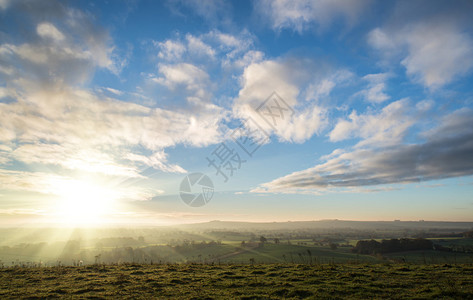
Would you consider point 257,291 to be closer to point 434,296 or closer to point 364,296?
point 364,296

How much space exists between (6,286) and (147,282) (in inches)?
354

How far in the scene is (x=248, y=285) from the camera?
50.7 feet

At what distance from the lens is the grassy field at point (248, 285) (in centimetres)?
1285

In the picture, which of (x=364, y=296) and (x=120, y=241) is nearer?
(x=364, y=296)

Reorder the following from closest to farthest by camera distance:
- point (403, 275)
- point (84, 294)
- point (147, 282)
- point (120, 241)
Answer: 1. point (84, 294)
2. point (147, 282)
3. point (403, 275)
4. point (120, 241)

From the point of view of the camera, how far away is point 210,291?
14.1 metres

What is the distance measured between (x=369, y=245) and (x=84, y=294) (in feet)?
349

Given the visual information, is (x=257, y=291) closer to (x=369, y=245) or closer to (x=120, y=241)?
(x=369, y=245)

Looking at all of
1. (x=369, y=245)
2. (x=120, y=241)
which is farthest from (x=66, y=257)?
(x=369, y=245)

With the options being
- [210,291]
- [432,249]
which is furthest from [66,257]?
[432,249]

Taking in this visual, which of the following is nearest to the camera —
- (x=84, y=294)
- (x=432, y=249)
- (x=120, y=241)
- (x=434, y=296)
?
(x=434, y=296)

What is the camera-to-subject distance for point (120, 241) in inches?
5876

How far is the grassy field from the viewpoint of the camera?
12852 millimetres

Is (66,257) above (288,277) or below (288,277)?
below
